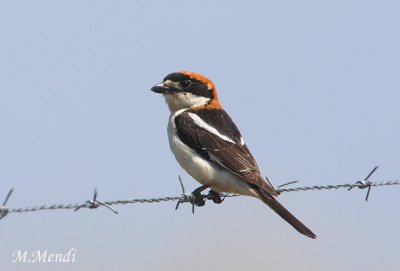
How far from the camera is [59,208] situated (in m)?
4.74

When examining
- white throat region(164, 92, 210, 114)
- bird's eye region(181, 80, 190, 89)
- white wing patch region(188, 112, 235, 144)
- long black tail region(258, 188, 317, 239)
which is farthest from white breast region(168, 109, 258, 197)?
bird's eye region(181, 80, 190, 89)

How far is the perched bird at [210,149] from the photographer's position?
21.7 feet

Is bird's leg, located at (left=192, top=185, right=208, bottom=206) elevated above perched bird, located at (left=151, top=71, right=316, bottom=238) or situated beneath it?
situated beneath

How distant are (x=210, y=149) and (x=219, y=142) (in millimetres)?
162

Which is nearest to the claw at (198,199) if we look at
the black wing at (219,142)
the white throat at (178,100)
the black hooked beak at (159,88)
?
the black wing at (219,142)

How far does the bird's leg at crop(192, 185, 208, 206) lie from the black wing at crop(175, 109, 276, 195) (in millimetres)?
272

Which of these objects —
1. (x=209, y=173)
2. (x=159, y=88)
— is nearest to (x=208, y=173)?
(x=209, y=173)

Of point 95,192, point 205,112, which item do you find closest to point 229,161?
point 205,112

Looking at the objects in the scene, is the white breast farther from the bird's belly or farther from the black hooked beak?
the black hooked beak

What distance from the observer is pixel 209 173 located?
22.2 feet

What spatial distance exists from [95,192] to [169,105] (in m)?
2.81

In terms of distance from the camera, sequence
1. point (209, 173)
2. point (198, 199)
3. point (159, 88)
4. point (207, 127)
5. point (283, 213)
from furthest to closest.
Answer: point (159, 88) < point (207, 127) < point (198, 199) < point (209, 173) < point (283, 213)

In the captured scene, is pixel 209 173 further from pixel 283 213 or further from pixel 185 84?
pixel 185 84

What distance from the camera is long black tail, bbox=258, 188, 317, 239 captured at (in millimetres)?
6251
